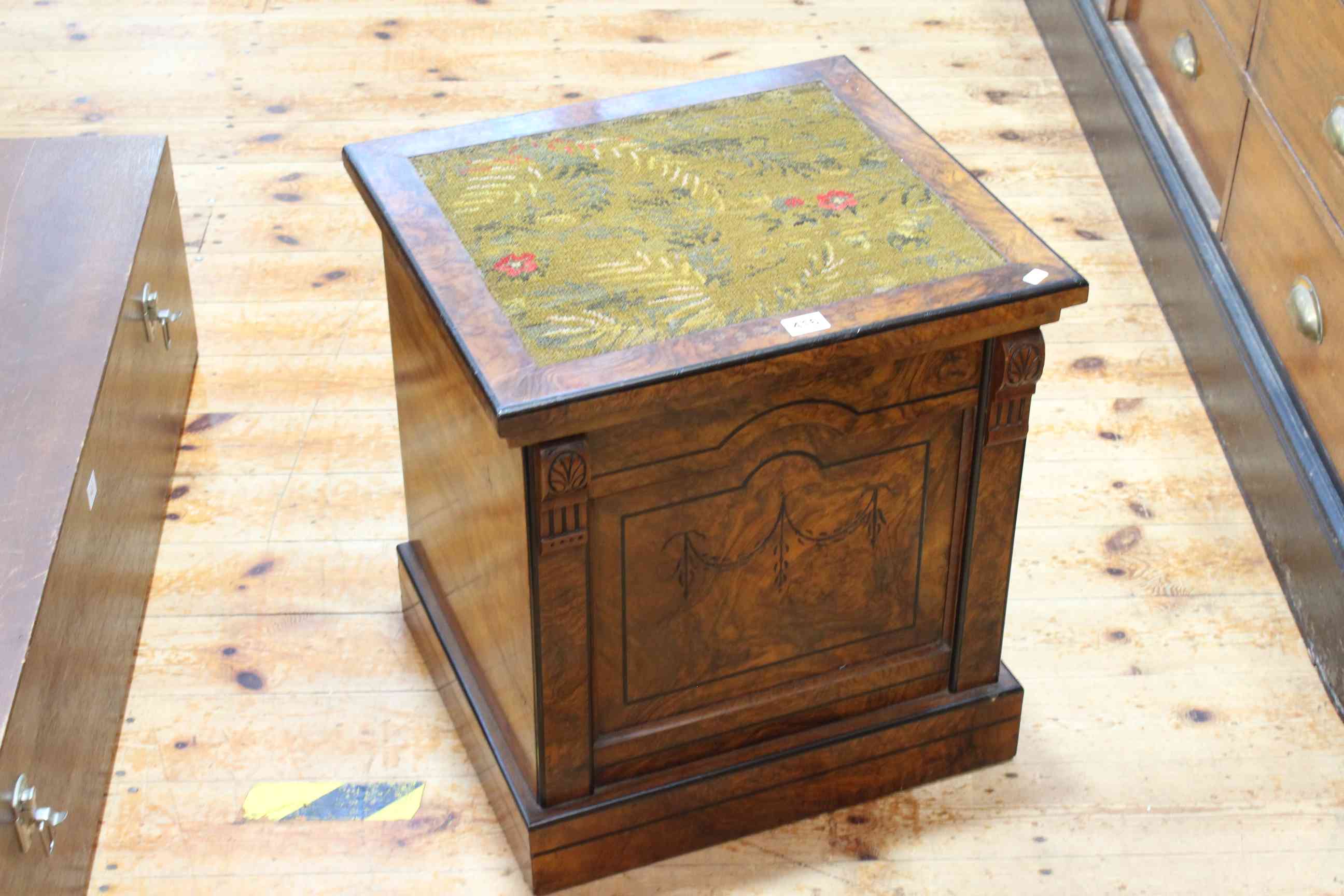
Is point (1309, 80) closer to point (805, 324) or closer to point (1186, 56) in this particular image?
point (1186, 56)

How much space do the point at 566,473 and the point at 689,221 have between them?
34 centimetres

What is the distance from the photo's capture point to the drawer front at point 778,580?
1.68 meters

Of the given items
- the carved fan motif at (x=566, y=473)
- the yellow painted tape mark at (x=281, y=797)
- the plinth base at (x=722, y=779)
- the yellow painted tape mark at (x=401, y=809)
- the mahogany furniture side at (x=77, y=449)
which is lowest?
the yellow painted tape mark at (x=401, y=809)

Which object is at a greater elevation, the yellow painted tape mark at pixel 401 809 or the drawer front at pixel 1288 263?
the drawer front at pixel 1288 263

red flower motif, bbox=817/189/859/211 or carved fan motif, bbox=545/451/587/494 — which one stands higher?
red flower motif, bbox=817/189/859/211

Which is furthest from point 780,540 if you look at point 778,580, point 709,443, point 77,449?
point 77,449

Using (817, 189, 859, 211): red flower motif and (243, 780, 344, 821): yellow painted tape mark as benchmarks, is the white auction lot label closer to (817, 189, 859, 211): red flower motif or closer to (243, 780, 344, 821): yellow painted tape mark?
(817, 189, 859, 211): red flower motif

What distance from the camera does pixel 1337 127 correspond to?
7.10 feet


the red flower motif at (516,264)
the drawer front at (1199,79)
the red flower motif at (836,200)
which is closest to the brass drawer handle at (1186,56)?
the drawer front at (1199,79)

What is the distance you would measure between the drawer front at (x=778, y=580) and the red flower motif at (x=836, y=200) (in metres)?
0.23

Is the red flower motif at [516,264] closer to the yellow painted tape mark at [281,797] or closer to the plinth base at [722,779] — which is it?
the plinth base at [722,779]

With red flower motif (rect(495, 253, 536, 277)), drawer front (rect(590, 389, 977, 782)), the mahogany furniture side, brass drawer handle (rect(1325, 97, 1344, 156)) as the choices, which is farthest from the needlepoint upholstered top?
brass drawer handle (rect(1325, 97, 1344, 156))

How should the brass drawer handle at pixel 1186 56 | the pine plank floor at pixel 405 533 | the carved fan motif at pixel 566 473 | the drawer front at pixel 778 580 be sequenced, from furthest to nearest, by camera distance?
the brass drawer handle at pixel 1186 56 → the pine plank floor at pixel 405 533 → the drawer front at pixel 778 580 → the carved fan motif at pixel 566 473

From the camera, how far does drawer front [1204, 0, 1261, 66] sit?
2521 millimetres
